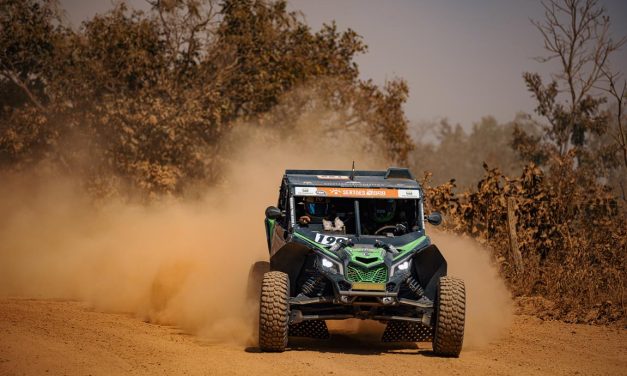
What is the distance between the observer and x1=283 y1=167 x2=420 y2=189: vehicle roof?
13445mm

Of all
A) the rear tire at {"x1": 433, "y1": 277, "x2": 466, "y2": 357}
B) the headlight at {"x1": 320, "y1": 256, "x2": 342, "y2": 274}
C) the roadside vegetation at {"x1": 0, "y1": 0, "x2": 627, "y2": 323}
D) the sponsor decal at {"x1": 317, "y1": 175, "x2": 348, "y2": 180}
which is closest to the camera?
the rear tire at {"x1": 433, "y1": 277, "x2": 466, "y2": 357}

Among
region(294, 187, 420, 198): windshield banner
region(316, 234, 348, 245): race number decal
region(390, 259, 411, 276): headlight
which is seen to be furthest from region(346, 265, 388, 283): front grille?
region(294, 187, 420, 198): windshield banner

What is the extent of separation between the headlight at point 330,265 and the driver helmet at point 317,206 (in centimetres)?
143

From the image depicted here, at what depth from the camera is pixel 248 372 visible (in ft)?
34.4

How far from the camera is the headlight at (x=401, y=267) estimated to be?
12.0 metres

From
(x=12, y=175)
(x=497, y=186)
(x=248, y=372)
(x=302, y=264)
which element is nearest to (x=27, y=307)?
(x=302, y=264)

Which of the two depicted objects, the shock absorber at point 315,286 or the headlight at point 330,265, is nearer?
the headlight at point 330,265

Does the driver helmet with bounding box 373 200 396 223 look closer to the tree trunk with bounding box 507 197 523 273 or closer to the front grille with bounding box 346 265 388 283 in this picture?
the front grille with bounding box 346 265 388 283

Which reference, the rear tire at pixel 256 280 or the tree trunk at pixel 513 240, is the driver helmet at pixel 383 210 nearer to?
the rear tire at pixel 256 280

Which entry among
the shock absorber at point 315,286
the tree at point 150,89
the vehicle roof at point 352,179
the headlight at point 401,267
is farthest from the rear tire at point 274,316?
the tree at point 150,89

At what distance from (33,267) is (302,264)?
11.1 meters

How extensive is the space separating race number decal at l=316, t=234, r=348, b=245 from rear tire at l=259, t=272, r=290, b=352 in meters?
0.88

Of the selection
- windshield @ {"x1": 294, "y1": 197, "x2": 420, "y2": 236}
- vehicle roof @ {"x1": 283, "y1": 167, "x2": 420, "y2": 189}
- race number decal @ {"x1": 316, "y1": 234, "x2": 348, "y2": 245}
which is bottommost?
race number decal @ {"x1": 316, "y1": 234, "x2": 348, "y2": 245}

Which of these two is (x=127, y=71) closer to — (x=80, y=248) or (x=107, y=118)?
(x=107, y=118)
